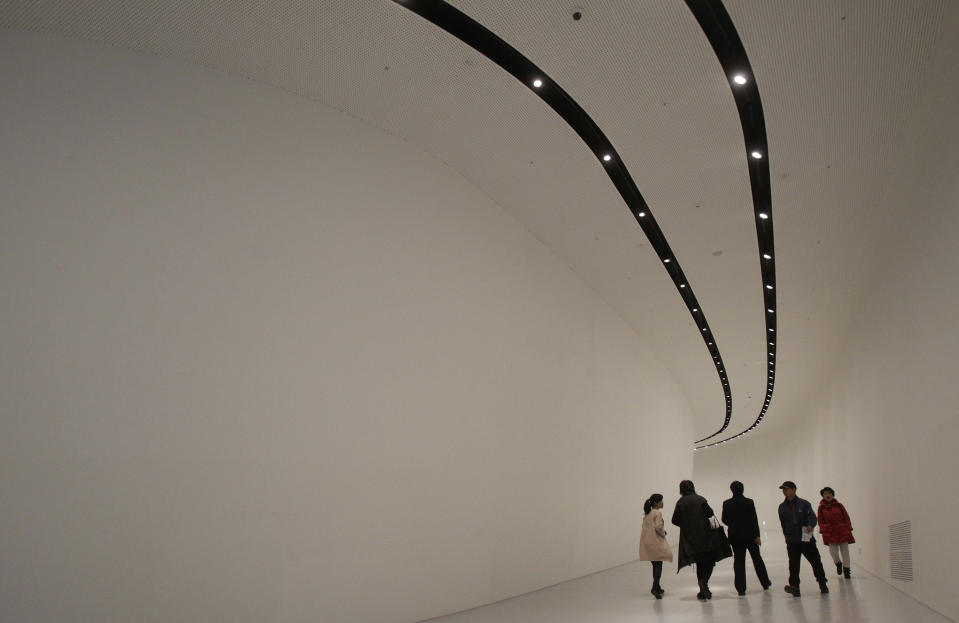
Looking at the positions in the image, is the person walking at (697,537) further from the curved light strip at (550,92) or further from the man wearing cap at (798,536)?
the curved light strip at (550,92)

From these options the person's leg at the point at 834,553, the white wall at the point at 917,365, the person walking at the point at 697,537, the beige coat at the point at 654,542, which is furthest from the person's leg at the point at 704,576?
the person's leg at the point at 834,553

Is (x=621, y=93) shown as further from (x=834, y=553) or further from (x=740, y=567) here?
(x=834, y=553)

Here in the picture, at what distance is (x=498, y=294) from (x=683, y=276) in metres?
5.06

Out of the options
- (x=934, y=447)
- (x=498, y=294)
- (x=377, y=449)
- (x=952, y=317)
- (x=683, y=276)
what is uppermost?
(x=683, y=276)

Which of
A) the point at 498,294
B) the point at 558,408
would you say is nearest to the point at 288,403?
the point at 498,294

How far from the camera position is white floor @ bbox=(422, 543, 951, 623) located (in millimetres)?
7383

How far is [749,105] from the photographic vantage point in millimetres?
7859

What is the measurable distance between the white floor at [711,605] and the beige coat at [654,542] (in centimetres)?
56

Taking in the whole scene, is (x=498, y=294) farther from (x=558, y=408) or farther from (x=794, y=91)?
(x=794, y=91)

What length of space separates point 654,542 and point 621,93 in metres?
6.04

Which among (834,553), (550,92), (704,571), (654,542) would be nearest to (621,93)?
(550,92)

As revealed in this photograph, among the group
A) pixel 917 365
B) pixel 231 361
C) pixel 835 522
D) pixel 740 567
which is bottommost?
pixel 740 567

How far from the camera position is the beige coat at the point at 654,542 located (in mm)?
9391

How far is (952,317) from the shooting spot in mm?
6906
